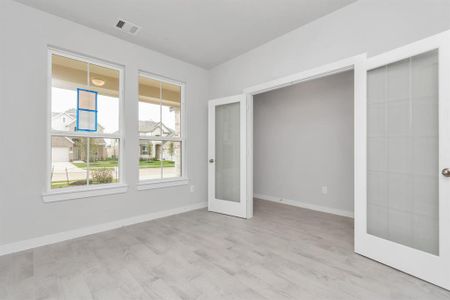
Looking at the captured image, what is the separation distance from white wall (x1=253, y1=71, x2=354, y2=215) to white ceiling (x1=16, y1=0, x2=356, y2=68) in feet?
5.24

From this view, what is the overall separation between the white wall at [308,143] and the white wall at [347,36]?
1.33m

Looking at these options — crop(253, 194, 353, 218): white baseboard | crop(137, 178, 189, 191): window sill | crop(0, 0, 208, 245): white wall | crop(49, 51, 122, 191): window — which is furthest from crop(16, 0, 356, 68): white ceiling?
crop(253, 194, 353, 218): white baseboard

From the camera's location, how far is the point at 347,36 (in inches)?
98.6

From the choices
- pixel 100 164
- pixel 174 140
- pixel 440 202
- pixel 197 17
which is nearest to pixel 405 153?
pixel 440 202

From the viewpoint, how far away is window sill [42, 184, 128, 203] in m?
2.67

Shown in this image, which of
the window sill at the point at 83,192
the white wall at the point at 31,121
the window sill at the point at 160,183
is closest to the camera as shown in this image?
the white wall at the point at 31,121

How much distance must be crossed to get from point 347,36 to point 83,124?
3627 mm

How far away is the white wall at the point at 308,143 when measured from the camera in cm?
382

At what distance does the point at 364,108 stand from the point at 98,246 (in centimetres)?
342

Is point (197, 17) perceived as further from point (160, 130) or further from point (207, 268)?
point (207, 268)

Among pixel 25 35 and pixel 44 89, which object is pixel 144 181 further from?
pixel 25 35

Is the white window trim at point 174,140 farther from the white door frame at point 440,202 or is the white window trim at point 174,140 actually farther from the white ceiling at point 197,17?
the white door frame at point 440,202

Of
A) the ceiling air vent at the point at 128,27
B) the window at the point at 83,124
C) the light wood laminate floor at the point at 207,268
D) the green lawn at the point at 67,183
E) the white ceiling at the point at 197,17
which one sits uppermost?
the white ceiling at the point at 197,17

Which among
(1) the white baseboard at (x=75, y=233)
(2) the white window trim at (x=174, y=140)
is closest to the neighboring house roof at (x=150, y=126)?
(2) the white window trim at (x=174, y=140)
